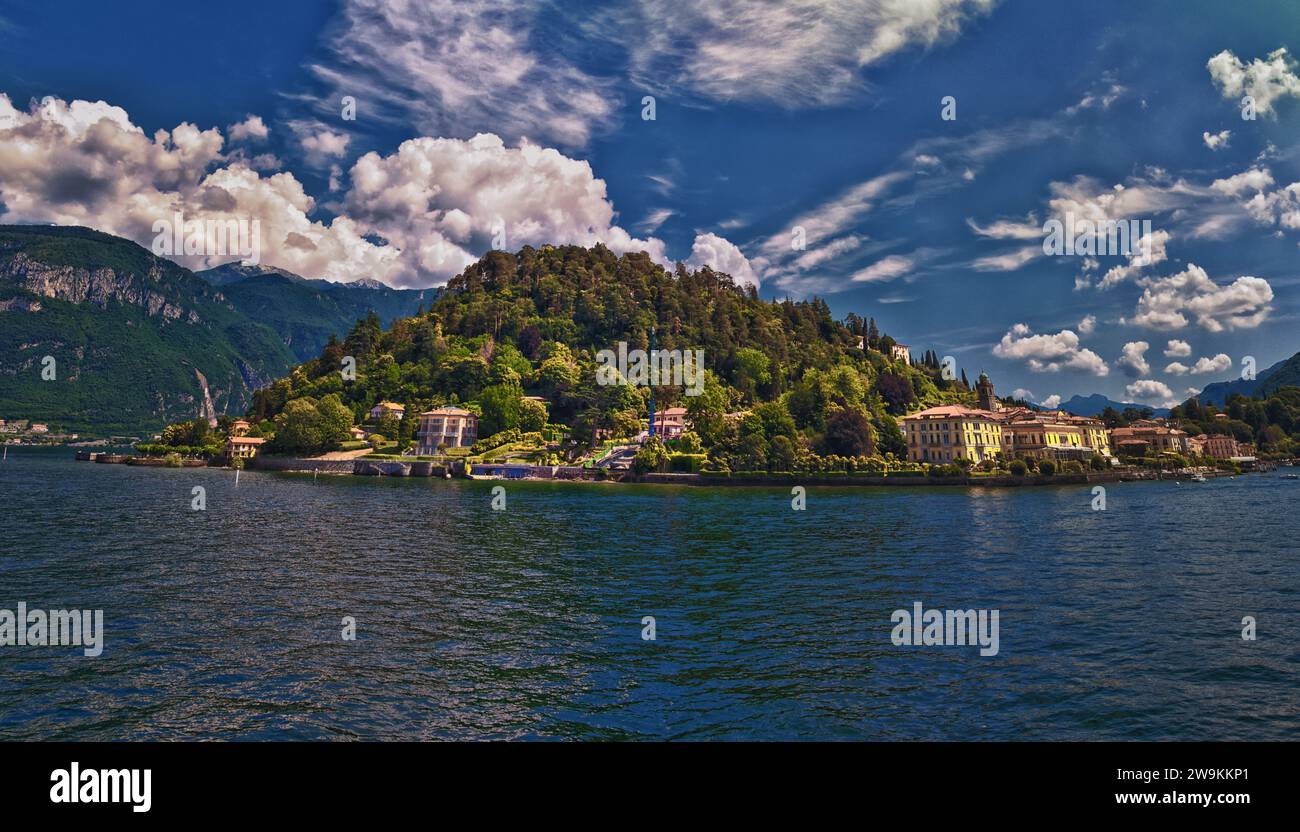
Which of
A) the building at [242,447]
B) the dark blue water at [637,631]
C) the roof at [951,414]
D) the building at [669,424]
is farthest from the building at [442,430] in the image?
the roof at [951,414]

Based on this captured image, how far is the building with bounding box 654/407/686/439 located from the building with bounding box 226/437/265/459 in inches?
3542

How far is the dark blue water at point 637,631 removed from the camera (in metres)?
17.1

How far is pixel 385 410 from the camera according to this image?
6097 inches

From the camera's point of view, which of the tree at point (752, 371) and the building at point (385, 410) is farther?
the tree at point (752, 371)

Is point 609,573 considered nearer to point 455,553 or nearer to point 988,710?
point 455,553

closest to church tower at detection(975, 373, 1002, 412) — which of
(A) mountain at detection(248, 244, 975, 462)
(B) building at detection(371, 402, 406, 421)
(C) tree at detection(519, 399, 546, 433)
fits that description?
(A) mountain at detection(248, 244, 975, 462)

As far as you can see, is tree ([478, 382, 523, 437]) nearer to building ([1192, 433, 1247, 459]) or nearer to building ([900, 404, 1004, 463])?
building ([900, 404, 1004, 463])
